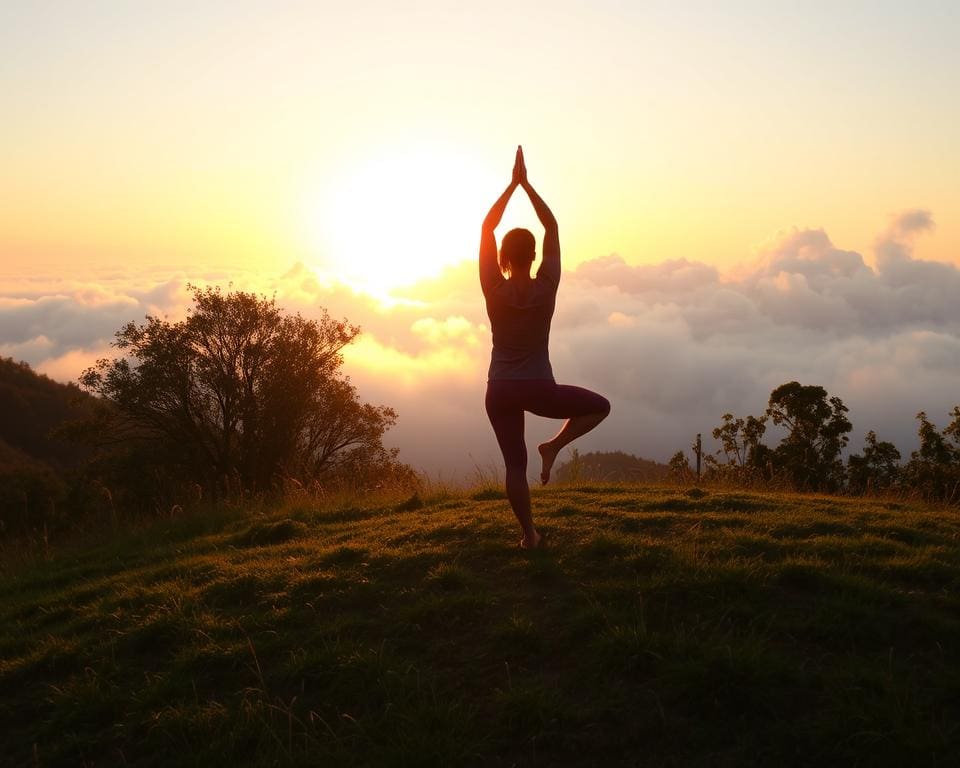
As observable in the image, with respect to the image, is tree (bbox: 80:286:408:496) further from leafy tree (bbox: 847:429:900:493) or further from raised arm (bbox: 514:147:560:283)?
raised arm (bbox: 514:147:560:283)

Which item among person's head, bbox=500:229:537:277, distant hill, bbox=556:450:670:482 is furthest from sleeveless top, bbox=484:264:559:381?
distant hill, bbox=556:450:670:482

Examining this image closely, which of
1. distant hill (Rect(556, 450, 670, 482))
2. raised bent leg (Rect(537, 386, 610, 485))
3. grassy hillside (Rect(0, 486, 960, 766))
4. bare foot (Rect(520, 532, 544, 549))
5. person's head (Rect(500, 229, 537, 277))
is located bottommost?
grassy hillside (Rect(0, 486, 960, 766))

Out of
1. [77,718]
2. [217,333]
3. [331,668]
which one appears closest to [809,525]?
[331,668]

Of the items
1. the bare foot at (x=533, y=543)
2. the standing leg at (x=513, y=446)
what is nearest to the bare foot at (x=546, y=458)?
the standing leg at (x=513, y=446)

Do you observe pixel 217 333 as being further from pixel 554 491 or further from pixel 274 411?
pixel 554 491

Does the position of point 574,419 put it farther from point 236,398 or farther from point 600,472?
point 236,398

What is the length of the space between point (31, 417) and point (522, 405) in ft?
236

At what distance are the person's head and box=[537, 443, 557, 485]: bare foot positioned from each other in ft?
5.14

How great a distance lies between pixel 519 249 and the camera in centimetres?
624

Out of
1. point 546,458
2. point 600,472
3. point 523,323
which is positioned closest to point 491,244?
point 523,323

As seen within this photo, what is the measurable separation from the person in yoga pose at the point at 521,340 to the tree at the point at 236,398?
72.2 ft

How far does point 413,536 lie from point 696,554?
2858 millimetres

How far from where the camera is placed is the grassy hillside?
12.9 ft

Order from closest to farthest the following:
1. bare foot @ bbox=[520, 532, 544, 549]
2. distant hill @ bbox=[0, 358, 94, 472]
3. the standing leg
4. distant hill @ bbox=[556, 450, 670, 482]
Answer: the standing leg → bare foot @ bbox=[520, 532, 544, 549] → distant hill @ bbox=[556, 450, 670, 482] → distant hill @ bbox=[0, 358, 94, 472]
